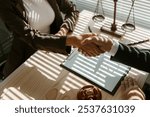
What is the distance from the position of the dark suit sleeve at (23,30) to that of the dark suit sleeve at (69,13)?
11.4 inches

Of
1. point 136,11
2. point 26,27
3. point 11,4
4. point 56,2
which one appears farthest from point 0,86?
point 136,11

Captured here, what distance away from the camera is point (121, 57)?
1.36 meters

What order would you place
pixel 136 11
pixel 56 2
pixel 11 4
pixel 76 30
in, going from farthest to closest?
pixel 136 11 → pixel 56 2 → pixel 76 30 → pixel 11 4

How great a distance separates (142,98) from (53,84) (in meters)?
0.49

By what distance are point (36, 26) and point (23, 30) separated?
0.64 feet

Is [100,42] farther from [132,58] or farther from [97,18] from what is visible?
[97,18]

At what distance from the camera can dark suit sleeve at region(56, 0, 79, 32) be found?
175 cm

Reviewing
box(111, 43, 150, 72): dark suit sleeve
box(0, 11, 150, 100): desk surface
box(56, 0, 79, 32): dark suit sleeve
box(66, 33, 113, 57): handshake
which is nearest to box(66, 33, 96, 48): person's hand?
box(66, 33, 113, 57): handshake

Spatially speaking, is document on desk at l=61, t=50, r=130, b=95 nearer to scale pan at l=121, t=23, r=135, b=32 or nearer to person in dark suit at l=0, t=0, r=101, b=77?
person in dark suit at l=0, t=0, r=101, b=77

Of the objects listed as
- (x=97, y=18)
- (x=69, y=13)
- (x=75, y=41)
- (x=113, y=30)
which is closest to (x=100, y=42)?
(x=75, y=41)

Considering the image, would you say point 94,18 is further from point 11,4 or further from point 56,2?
point 11,4

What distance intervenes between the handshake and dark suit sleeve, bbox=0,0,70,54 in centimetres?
12

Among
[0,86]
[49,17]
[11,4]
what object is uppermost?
[11,4]

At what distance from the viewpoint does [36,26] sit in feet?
5.58
